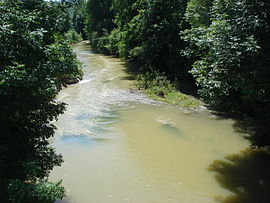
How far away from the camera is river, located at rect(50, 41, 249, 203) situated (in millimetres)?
7297

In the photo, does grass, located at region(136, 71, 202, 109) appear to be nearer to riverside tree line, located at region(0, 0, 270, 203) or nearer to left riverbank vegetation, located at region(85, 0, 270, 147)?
left riverbank vegetation, located at region(85, 0, 270, 147)

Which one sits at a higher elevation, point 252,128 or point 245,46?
point 245,46

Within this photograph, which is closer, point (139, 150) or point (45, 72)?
point (45, 72)

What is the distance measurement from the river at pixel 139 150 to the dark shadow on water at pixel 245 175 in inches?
9.0

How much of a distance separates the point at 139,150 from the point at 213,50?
4.66 metres

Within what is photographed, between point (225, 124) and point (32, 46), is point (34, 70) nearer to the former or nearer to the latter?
point (32, 46)

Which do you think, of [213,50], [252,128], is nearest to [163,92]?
[252,128]

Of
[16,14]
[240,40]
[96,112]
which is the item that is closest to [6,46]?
[16,14]

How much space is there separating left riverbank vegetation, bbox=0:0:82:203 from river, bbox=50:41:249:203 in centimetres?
238

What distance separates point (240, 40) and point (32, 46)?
14.6 feet

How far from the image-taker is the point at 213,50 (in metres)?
6.61

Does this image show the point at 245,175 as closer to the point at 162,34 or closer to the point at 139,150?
the point at 139,150

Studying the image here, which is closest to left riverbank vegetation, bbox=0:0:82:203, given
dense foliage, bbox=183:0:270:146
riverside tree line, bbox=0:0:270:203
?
riverside tree line, bbox=0:0:270:203

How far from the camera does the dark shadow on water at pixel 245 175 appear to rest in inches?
276
